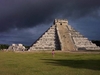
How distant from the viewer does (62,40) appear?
65938 mm

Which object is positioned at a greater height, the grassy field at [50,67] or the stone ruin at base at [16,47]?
the stone ruin at base at [16,47]

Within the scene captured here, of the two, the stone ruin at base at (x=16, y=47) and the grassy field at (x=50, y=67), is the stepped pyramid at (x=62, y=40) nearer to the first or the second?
the stone ruin at base at (x=16, y=47)

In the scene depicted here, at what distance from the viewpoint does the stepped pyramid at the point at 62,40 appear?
6425 cm

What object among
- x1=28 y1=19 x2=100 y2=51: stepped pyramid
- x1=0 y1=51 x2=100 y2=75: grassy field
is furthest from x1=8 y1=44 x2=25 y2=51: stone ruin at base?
x1=0 y1=51 x2=100 y2=75: grassy field

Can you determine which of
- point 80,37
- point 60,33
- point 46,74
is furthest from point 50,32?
point 46,74

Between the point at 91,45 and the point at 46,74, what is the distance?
5179cm

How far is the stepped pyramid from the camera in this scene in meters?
64.2

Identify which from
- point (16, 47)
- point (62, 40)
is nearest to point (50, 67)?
point (62, 40)

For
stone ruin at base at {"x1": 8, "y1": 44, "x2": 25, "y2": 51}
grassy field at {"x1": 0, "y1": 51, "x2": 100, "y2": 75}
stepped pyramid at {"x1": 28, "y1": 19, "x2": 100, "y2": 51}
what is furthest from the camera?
→ stone ruin at base at {"x1": 8, "y1": 44, "x2": 25, "y2": 51}

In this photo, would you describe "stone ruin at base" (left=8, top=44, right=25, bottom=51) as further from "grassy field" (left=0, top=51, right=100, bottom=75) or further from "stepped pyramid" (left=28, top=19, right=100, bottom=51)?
"grassy field" (left=0, top=51, right=100, bottom=75)

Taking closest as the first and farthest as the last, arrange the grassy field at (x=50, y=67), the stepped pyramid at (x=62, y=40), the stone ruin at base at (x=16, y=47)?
the grassy field at (x=50, y=67) → the stepped pyramid at (x=62, y=40) → the stone ruin at base at (x=16, y=47)

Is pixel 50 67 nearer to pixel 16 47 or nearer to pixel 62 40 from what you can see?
pixel 62 40

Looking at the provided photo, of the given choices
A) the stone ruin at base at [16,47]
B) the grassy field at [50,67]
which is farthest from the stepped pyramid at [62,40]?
the grassy field at [50,67]

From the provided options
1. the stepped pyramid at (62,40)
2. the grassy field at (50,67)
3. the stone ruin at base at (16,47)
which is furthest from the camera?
the stone ruin at base at (16,47)
